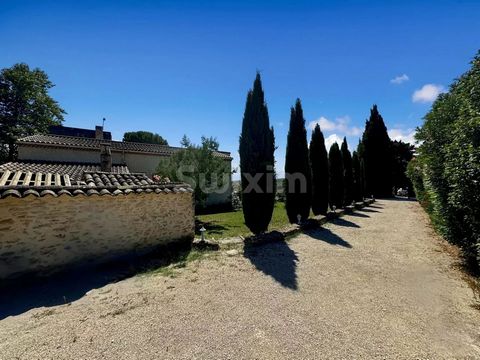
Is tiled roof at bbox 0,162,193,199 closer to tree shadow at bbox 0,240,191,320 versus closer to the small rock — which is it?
tree shadow at bbox 0,240,191,320

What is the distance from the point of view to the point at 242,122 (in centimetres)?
1070

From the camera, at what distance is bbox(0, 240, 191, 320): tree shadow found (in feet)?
17.0

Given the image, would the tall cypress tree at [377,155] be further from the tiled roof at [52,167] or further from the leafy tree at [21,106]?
the leafy tree at [21,106]

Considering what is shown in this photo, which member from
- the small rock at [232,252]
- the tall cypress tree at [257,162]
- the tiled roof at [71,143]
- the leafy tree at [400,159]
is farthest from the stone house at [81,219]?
the leafy tree at [400,159]

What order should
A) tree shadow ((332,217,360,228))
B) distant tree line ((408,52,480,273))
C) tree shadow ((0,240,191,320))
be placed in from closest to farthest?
distant tree line ((408,52,480,273)) → tree shadow ((0,240,191,320)) → tree shadow ((332,217,360,228))

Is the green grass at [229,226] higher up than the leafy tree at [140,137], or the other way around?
the leafy tree at [140,137]

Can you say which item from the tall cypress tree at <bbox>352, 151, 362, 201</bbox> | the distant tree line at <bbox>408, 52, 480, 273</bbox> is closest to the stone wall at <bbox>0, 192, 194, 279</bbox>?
the distant tree line at <bbox>408, 52, 480, 273</bbox>

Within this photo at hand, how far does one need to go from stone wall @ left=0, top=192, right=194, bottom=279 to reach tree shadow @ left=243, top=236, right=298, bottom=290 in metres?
3.20

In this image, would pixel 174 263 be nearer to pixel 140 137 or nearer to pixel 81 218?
pixel 81 218

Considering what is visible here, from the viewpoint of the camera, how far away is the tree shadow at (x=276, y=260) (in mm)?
6230

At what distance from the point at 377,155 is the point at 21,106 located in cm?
4591

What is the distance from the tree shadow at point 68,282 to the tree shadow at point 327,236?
18.9 feet

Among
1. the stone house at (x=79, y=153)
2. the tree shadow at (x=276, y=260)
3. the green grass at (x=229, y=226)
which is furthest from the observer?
the stone house at (x=79, y=153)

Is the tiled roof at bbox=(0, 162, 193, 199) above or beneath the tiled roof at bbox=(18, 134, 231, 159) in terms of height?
beneath
